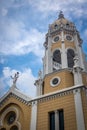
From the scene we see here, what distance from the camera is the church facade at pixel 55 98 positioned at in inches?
733

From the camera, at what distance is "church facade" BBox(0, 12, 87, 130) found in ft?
61.1

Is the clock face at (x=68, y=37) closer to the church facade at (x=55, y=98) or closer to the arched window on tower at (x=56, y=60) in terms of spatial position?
the church facade at (x=55, y=98)

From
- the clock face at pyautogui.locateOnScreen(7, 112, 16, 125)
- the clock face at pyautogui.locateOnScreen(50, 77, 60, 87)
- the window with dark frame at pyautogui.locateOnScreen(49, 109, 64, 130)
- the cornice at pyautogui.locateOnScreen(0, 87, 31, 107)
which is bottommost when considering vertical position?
the window with dark frame at pyautogui.locateOnScreen(49, 109, 64, 130)

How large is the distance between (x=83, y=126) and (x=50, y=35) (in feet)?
49.9

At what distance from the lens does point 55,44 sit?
27.1 m

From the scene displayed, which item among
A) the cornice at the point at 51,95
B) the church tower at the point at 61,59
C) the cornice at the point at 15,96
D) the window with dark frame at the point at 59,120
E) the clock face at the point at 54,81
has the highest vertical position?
the church tower at the point at 61,59

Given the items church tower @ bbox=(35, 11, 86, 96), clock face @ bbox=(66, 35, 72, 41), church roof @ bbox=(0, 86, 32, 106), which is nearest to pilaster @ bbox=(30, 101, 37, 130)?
church roof @ bbox=(0, 86, 32, 106)

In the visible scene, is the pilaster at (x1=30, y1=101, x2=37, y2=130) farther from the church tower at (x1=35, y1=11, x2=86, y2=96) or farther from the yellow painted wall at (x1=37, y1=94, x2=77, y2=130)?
the church tower at (x1=35, y1=11, x2=86, y2=96)

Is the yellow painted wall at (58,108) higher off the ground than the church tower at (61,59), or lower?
lower

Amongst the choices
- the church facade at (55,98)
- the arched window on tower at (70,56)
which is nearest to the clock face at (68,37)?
the church facade at (55,98)

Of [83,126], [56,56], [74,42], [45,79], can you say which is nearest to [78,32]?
[74,42]

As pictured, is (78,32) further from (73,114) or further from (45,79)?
(73,114)

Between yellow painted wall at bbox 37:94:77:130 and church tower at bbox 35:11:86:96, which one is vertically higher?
church tower at bbox 35:11:86:96

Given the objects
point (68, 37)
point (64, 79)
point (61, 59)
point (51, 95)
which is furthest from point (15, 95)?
point (68, 37)
